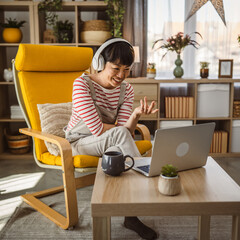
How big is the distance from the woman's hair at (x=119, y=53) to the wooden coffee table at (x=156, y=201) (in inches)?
27.6

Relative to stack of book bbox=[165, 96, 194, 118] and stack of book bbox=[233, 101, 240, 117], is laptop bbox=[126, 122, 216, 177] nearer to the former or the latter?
stack of book bbox=[165, 96, 194, 118]

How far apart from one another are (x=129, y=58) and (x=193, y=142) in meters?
0.63

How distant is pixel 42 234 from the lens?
1.64 metres

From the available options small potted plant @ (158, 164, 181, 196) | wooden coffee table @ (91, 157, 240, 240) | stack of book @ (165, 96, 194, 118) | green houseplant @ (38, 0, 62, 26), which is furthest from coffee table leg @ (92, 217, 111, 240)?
green houseplant @ (38, 0, 62, 26)

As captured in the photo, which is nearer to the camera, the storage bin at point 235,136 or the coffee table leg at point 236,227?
the coffee table leg at point 236,227

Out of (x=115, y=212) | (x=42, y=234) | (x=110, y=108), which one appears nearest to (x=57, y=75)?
(x=110, y=108)

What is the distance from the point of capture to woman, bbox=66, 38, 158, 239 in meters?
1.57

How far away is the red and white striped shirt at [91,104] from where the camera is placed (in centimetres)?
168

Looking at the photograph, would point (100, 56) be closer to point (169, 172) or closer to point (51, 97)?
point (51, 97)

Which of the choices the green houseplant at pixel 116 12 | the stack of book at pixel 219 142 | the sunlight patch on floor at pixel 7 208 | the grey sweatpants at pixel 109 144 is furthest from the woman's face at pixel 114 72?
the stack of book at pixel 219 142

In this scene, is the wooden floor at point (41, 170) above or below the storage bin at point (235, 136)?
below

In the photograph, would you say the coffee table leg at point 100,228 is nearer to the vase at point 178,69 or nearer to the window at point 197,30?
the vase at point 178,69

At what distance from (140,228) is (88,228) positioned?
301mm

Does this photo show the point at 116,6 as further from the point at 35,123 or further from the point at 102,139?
the point at 102,139
